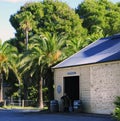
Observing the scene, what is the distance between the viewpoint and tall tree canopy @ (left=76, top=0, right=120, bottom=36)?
225ft

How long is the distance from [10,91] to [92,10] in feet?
59.8

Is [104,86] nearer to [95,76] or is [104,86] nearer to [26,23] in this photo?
[95,76]

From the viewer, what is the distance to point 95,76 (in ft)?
103

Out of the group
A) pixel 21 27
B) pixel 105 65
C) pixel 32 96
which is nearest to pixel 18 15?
pixel 21 27

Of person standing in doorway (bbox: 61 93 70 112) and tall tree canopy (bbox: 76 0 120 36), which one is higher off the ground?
tall tree canopy (bbox: 76 0 120 36)

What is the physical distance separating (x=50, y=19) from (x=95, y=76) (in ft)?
113

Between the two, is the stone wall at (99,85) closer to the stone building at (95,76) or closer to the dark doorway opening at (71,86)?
the stone building at (95,76)

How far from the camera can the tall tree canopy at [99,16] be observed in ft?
225

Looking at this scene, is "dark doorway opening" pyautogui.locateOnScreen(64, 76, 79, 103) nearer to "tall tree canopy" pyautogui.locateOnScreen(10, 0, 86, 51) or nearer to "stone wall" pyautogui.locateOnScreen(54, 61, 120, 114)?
"stone wall" pyautogui.locateOnScreen(54, 61, 120, 114)

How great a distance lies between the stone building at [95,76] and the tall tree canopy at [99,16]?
3118 cm

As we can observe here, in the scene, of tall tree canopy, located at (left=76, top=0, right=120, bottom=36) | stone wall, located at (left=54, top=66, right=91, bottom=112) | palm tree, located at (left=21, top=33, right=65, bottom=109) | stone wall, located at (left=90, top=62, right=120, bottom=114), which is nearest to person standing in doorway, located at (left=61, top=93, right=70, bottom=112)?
stone wall, located at (left=54, top=66, right=91, bottom=112)

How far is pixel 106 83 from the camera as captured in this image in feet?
99.2

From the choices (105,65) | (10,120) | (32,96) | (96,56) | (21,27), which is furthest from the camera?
(21,27)

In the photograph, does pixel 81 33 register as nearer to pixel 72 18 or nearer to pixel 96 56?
pixel 72 18
